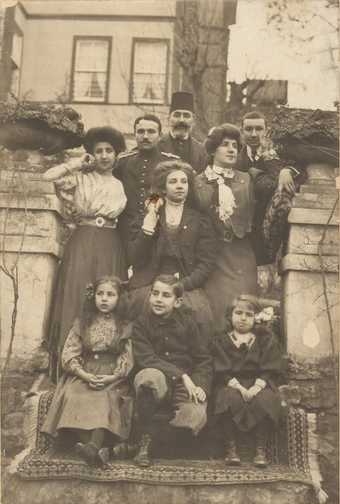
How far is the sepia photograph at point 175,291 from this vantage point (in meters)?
4.30

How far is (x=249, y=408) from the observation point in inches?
171

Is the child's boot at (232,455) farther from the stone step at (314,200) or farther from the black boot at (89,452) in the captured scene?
the stone step at (314,200)

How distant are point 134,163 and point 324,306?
4.95 ft

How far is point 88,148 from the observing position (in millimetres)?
5191

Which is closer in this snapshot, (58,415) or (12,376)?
(58,415)

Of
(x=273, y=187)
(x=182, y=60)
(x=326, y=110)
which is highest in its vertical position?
(x=182, y=60)

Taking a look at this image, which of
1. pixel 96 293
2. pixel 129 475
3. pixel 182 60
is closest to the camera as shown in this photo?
pixel 129 475

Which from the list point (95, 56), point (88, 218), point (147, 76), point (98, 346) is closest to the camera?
point (98, 346)

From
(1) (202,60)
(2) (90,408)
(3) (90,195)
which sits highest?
(1) (202,60)

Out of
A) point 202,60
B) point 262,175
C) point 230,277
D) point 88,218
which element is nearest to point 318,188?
point 262,175

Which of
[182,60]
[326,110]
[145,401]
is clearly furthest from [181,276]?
[182,60]

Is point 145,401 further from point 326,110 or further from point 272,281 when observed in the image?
point 326,110

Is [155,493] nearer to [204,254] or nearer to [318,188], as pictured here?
[204,254]

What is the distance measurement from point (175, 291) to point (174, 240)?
0.38 m
